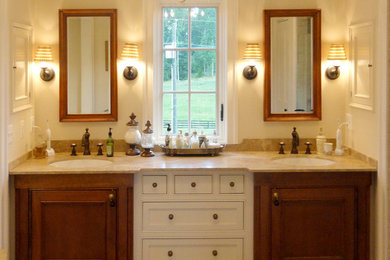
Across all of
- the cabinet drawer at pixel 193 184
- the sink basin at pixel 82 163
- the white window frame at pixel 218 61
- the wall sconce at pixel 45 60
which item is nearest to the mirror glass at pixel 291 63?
the white window frame at pixel 218 61

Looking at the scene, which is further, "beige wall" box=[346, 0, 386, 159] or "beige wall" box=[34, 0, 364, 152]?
"beige wall" box=[34, 0, 364, 152]

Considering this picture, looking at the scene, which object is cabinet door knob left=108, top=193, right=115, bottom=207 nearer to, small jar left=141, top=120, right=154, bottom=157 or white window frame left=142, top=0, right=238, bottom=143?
small jar left=141, top=120, right=154, bottom=157

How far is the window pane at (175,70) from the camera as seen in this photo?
16.3 ft

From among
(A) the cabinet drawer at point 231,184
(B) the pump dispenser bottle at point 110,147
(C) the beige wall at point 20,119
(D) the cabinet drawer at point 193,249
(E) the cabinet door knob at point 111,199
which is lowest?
(D) the cabinet drawer at point 193,249

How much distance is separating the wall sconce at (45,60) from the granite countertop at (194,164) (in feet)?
2.07

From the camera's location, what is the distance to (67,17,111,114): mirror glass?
476 cm

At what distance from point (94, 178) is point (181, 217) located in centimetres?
66

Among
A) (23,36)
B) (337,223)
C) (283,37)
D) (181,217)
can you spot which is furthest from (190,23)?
(337,223)

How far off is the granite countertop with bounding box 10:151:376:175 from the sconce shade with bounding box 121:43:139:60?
763mm

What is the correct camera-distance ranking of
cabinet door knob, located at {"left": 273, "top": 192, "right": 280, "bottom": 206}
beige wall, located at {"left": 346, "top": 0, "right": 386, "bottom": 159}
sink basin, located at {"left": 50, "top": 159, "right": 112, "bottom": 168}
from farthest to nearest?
sink basin, located at {"left": 50, "top": 159, "right": 112, "bottom": 168} → cabinet door knob, located at {"left": 273, "top": 192, "right": 280, "bottom": 206} → beige wall, located at {"left": 346, "top": 0, "right": 386, "bottom": 159}

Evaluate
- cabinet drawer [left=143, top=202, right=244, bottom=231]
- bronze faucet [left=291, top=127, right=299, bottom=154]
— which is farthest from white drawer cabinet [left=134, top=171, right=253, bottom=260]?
bronze faucet [left=291, top=127, right=299, bottom=154]

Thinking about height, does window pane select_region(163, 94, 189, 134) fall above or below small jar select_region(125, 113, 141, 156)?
above

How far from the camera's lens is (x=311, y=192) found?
4.18 meters

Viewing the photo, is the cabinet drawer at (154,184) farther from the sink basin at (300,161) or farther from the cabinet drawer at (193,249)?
the sink basin at (300,161)
